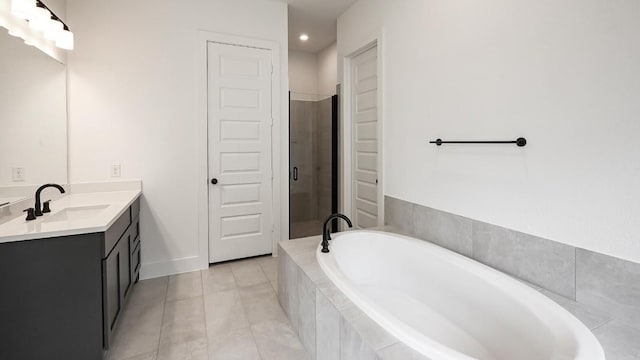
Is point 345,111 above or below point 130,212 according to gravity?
above

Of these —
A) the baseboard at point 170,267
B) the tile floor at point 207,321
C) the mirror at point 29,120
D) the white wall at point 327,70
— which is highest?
the white wall at point 327,70

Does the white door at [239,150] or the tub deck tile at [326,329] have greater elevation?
the white door at [239,150]

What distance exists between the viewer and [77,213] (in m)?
2.15

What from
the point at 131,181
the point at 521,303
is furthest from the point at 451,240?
the point at 131,181

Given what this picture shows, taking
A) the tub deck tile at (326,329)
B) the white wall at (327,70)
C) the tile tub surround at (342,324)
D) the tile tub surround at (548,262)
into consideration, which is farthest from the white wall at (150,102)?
the tile tub surround at (548,262)

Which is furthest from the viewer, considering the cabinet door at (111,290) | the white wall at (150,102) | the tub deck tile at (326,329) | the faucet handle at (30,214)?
the white wall at (150,102)

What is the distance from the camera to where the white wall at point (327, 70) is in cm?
455

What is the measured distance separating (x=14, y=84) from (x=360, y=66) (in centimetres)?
282

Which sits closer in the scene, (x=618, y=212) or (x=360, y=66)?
(x=618, y=212)

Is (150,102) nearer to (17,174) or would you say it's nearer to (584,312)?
(17,174)

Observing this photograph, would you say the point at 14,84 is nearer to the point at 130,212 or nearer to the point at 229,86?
the point at 130,212

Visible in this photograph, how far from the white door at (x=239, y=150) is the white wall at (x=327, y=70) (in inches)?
58.7

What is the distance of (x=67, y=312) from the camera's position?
1.54 m

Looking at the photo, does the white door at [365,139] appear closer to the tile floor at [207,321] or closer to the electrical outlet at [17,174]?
the tile floor at [207,321]
